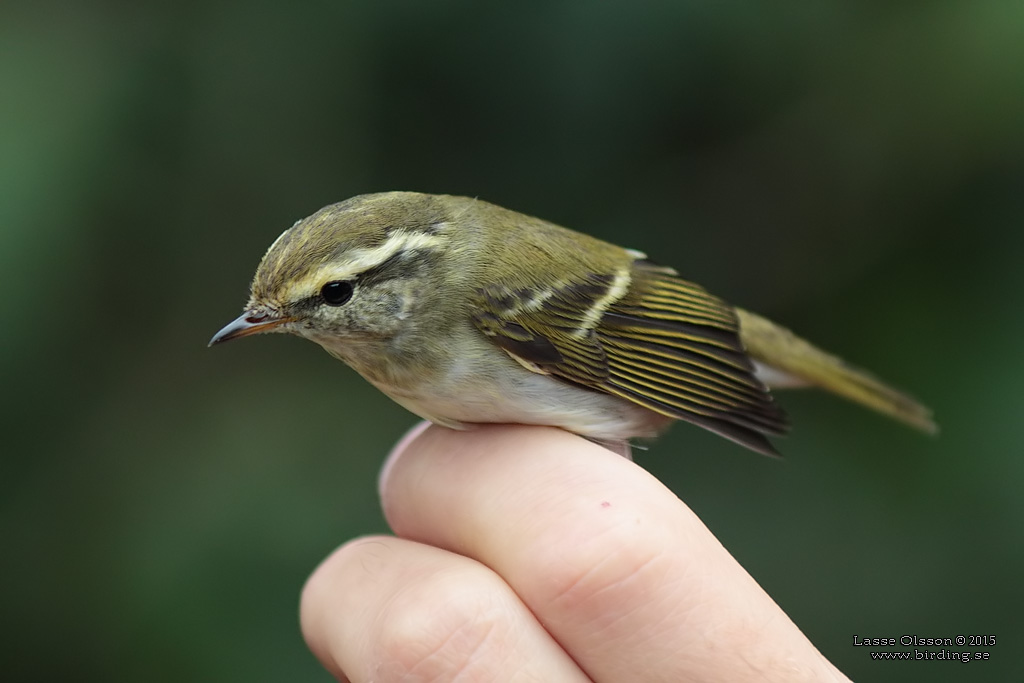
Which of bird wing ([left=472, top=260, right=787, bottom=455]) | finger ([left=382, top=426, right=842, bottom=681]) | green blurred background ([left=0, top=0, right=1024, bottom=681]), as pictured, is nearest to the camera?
finger ([left=382, top=426, right=842, bottom=681])

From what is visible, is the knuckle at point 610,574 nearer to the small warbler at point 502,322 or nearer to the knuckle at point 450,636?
the knuckle at point 450,636

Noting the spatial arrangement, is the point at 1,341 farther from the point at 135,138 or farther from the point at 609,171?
the point at 609,171

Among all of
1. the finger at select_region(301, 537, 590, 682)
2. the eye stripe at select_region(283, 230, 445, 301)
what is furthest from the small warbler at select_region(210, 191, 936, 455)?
the finger at select_region(301, 537, 590, 682)

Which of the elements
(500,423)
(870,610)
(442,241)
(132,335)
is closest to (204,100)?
(132,335)

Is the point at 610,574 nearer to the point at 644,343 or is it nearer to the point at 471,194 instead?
the point at 644,343

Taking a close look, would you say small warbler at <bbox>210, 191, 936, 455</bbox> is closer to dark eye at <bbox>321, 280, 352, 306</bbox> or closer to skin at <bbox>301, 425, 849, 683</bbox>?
dark eye at <bbox>321, 280, 352, 306</bbox>

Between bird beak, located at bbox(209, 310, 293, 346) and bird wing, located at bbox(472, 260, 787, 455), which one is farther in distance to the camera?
bird wing, located at bbox(472, 260, 787, 455)

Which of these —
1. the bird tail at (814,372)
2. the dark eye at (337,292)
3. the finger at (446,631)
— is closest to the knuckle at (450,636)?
the finger at (446,631)
